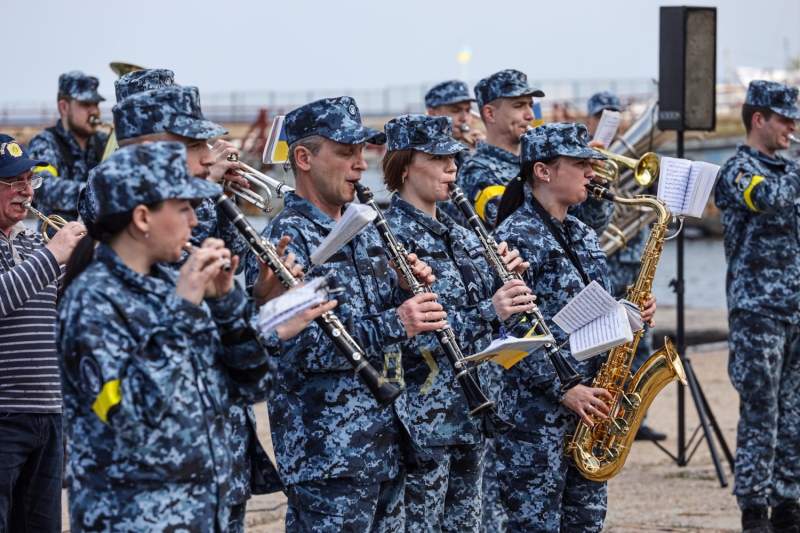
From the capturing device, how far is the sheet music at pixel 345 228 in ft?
12.4

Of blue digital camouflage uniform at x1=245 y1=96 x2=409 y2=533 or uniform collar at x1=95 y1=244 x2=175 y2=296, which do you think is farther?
blue digital camouflage uniform at x1=245 y1=96 x2=409 y2=533

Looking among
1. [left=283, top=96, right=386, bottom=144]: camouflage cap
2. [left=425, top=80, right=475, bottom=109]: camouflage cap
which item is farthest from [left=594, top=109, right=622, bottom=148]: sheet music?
[left=283, top=96, right=386, bottom=144]: camouflage cap

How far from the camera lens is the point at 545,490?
5191mm

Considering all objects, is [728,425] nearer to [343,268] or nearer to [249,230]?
[343,268]

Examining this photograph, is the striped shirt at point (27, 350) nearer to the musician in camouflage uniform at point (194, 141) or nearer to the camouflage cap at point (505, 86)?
the musician in camouflage uniform at point (194, 141)

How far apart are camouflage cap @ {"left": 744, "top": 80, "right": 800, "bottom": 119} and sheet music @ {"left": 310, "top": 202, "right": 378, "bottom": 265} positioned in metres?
4.24

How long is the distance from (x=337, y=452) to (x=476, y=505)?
1228 millimetres

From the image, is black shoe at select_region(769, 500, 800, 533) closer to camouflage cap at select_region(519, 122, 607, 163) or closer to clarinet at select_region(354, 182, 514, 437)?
camouflage cap at select_region(519, 122, 607, 163)

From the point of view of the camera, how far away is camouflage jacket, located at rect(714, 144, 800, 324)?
6781 mm

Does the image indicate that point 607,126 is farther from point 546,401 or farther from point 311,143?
point 311,143

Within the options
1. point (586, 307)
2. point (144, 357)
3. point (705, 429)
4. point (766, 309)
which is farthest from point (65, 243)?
point (705, 429)

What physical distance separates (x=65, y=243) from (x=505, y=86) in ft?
11.8

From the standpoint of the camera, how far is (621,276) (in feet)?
31.6

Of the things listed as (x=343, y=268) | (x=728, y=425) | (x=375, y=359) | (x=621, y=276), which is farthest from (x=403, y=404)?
(x=728, y=425)
